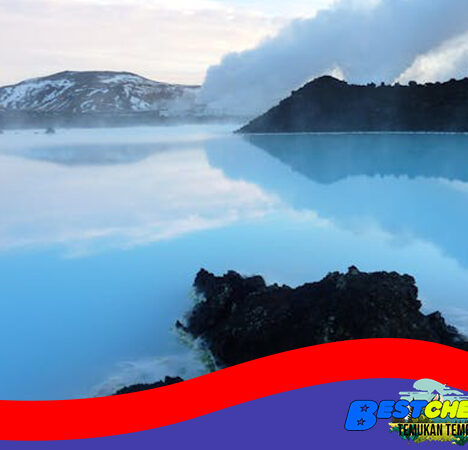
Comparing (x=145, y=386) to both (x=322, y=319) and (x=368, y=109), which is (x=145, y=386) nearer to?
(x=322, y=319)

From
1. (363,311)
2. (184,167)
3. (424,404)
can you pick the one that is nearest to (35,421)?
(424,404)

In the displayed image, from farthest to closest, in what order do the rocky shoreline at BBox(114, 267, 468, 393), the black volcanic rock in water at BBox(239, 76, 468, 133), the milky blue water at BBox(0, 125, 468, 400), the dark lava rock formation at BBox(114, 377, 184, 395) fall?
the black volcanic rock in water at BBox(239, 76, 468, 133) → the milky blue water at BBox(0, 125, 468, 400) → the rocky shoreline at BBox(114, 267, 468, 393) → the dark lava rock formation at BBox(114, 377, 184, 395)

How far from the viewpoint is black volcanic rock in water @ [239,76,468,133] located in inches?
1650

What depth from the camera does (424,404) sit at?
2.26 meters

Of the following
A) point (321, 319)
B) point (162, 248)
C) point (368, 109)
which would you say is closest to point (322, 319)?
point (321, 319)

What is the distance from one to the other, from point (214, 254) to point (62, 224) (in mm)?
4167

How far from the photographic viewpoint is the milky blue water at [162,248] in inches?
181

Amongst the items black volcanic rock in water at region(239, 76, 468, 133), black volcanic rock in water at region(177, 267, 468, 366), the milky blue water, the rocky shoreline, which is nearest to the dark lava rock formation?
the rocky shoreline

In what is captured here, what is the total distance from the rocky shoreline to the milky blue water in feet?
1.50

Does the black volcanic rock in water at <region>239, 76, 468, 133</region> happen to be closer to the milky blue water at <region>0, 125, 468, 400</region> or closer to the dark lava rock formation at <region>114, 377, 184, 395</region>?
the milky blue water at <region>0, 125, 468, 400</region>

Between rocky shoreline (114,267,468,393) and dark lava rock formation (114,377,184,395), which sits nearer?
dark lava rock formation (114,377,184,395)

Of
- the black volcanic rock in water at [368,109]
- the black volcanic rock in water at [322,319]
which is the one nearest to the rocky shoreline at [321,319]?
the black volcanic rock in water at [322,319]

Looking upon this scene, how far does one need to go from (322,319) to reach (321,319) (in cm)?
1

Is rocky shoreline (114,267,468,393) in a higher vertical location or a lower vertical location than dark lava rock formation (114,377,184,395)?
higher
